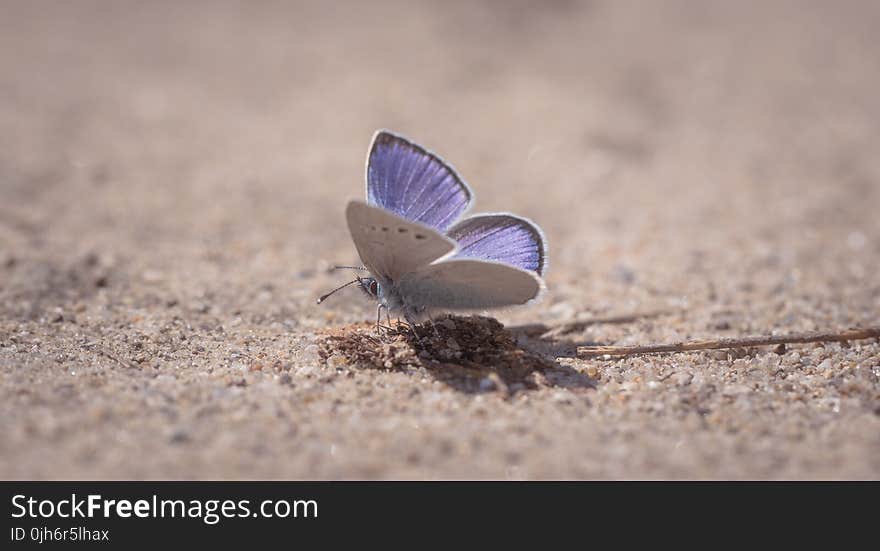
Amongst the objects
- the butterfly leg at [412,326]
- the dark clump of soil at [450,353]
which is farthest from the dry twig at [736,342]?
the butterfly leg at [412,326]

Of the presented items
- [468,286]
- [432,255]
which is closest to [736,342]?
[468,286]

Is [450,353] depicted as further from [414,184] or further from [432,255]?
[414,184]

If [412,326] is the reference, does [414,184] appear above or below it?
above

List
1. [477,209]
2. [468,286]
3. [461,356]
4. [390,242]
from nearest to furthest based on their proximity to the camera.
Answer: [390,242]
[468,286]
[461,356]
[477,209]

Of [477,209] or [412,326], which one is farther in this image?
[477,209]

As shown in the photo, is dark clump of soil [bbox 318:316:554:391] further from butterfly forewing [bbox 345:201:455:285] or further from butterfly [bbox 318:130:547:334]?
butterfly forewing [bbox 345:201:455:285]

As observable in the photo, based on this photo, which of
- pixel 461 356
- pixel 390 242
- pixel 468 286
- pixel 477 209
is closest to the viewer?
pixel 390 242

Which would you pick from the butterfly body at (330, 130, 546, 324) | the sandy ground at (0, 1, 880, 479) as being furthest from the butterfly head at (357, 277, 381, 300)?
the sandy ground at (0, 1, 880, 479)
